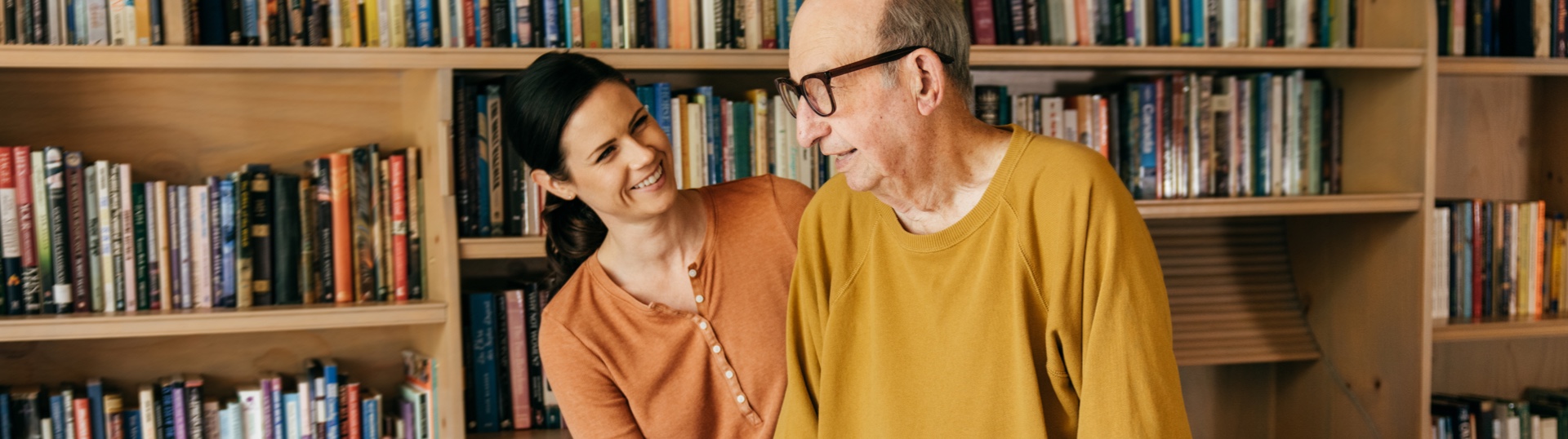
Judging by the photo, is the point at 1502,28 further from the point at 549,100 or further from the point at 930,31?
Result: the point at 549,100

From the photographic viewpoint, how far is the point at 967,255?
1.13 metres

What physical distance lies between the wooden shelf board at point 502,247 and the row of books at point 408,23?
323 mm

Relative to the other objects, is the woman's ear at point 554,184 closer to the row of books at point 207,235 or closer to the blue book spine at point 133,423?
the row of books at point 207,235

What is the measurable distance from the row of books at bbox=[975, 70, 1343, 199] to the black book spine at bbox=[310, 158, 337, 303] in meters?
1.14

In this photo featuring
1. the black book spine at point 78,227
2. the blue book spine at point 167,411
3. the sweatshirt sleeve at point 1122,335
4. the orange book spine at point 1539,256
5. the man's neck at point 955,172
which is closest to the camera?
the sweatshirt sleeve at point 1122,335

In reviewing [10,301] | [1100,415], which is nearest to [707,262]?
[1100,415]

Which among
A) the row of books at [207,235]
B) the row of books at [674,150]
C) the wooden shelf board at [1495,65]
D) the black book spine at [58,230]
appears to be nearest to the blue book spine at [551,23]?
the row of books at [674,150]

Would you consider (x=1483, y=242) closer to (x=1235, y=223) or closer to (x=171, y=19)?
(x=1235, y=223)

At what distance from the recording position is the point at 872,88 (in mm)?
1076

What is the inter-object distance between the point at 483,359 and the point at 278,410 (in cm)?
36

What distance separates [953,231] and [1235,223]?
1420 millimetres

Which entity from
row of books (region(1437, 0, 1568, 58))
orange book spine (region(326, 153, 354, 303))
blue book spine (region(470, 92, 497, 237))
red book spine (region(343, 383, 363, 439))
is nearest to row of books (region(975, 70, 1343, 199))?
row of books (region(1437, 0, 1568, 58))

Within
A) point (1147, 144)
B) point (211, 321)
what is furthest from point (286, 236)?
point (1147, 144)

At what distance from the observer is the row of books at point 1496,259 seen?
7.23 feet
